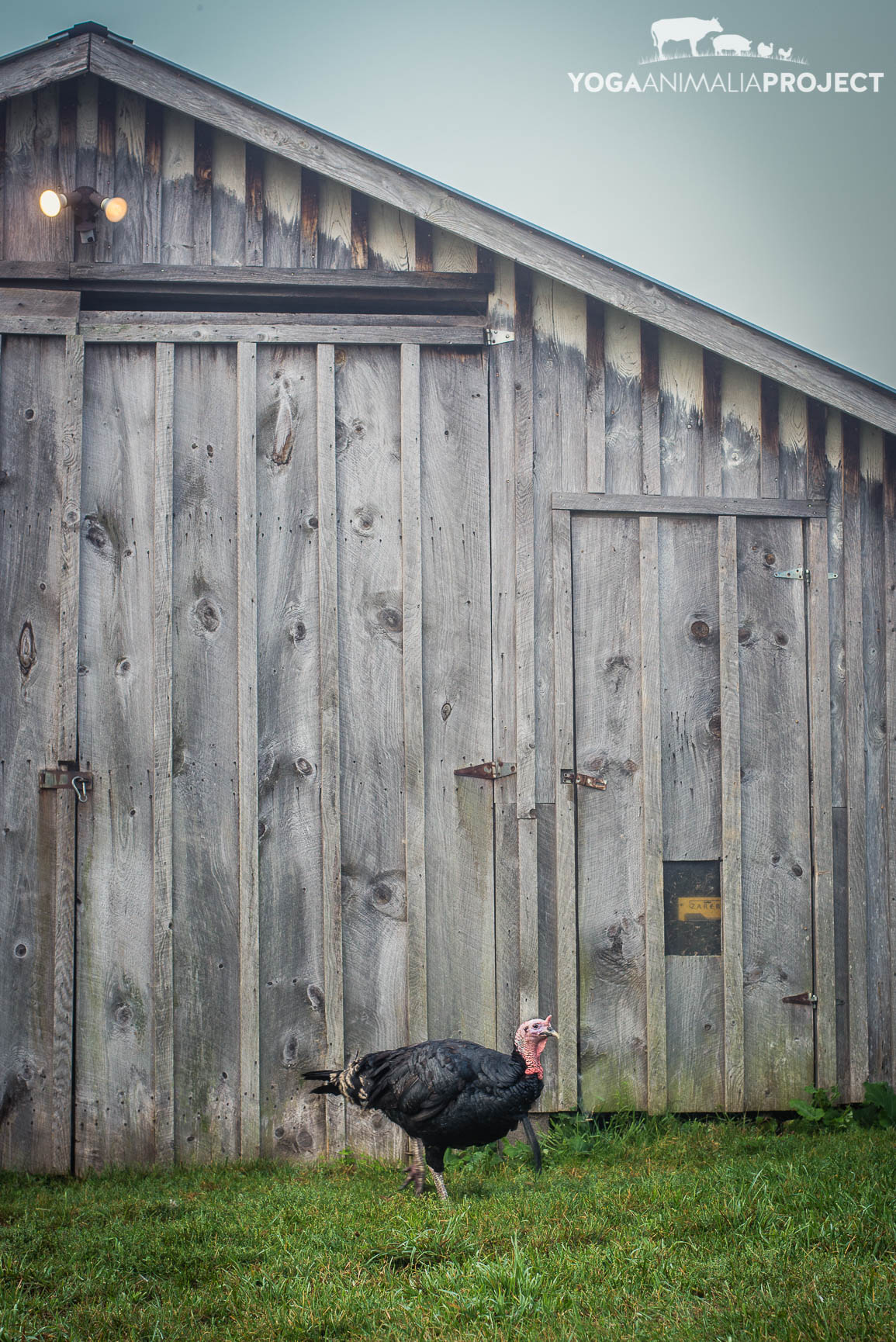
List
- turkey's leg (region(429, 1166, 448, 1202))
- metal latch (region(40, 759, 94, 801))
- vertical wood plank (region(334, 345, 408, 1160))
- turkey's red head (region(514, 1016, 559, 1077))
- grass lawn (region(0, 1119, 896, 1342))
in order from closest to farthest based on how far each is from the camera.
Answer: grass lawn (region(0, 1119, 896, 1342)) → turkey's leg (region(429, 1166, 448, 1202)) → turkey's red head (region(514, 1016, 559, 1077)) → metal latch (region(40, 759, 94, 801)) → vertical wood plank (region(334, 345, 408, 1160))

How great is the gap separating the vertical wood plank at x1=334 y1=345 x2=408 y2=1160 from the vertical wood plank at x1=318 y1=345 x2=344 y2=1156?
44 millimetres

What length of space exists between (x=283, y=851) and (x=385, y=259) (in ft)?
10.9

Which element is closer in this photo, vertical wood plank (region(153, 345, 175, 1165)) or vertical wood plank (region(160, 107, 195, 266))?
vertical wood plank (region(153, 345, 175, 1165))

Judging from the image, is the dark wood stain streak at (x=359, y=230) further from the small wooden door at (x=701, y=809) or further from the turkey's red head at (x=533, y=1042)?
the turkey's red head at (x=533, y=1042)

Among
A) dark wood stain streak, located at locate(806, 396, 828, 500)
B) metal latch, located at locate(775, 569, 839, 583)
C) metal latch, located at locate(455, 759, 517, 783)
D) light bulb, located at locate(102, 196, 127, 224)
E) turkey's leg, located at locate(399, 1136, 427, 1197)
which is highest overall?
light bulb, located at locate(102, 196, 127, 224)

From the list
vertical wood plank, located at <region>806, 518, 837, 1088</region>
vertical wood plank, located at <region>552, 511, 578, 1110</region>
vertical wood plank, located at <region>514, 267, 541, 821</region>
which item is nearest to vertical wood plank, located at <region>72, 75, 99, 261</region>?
vertical wood plank, located at <region>514, 267, 541, 821</region>

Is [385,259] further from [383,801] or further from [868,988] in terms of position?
[868,988]

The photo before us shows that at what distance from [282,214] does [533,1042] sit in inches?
176

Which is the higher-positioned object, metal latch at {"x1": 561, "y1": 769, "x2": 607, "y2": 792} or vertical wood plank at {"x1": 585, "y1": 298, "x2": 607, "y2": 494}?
vertical wood plank at {"x1": 585, "y1": 298, "x2": 607, "y2": 494}

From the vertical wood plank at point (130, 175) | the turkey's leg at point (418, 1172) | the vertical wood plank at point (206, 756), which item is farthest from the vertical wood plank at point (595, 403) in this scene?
the turkey's leg at point (418, 1172)

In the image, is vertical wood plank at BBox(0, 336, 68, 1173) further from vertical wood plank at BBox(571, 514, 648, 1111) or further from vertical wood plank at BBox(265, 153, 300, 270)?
vertical wood plank at BBox(571, 514, 648, 1111)

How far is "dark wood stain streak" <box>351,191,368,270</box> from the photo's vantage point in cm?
532

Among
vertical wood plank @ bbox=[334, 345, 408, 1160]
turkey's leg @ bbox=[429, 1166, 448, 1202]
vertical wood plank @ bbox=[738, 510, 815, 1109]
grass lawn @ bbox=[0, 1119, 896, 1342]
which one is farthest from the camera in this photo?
vertical wood plank @ bbox=[738, 510, 815, 1109]

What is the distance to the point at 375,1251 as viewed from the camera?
343cm
